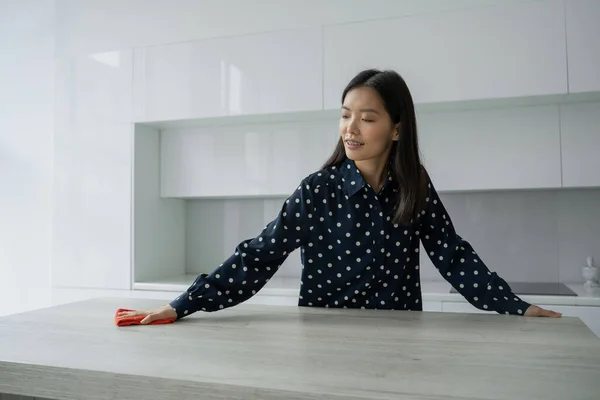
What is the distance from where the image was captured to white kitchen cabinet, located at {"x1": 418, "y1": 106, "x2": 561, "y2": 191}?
2316 mm

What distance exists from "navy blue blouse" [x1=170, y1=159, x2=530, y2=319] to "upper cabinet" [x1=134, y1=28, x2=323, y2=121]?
3.67 ft

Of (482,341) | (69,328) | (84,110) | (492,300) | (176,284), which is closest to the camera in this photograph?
(482,341)

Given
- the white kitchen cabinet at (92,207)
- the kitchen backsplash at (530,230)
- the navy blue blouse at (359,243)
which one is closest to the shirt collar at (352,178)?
the navy blue blouse at (359,243)

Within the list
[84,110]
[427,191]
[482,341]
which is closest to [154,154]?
[84,110]

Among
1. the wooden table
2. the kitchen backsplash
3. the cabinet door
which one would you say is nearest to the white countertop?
the cabinet door

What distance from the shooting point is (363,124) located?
4.58 feet

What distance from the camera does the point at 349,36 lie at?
244 cm

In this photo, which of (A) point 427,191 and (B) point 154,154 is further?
(B) point 154,154

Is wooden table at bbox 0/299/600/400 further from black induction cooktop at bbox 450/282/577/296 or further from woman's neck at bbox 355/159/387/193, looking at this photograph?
black induction cooktop at bbox 450/282/577/296

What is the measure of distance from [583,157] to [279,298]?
1401 mm

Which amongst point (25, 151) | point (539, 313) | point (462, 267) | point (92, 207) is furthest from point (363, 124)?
point (25, 151)

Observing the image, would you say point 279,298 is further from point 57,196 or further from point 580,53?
point 580,53

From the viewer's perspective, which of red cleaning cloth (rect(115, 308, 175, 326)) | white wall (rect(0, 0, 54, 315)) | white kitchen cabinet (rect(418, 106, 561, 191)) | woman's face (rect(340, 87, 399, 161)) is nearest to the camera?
red cleaning cloth (rect(115, 308, 175, 326))

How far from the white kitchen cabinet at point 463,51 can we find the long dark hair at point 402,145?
93 centimetres
